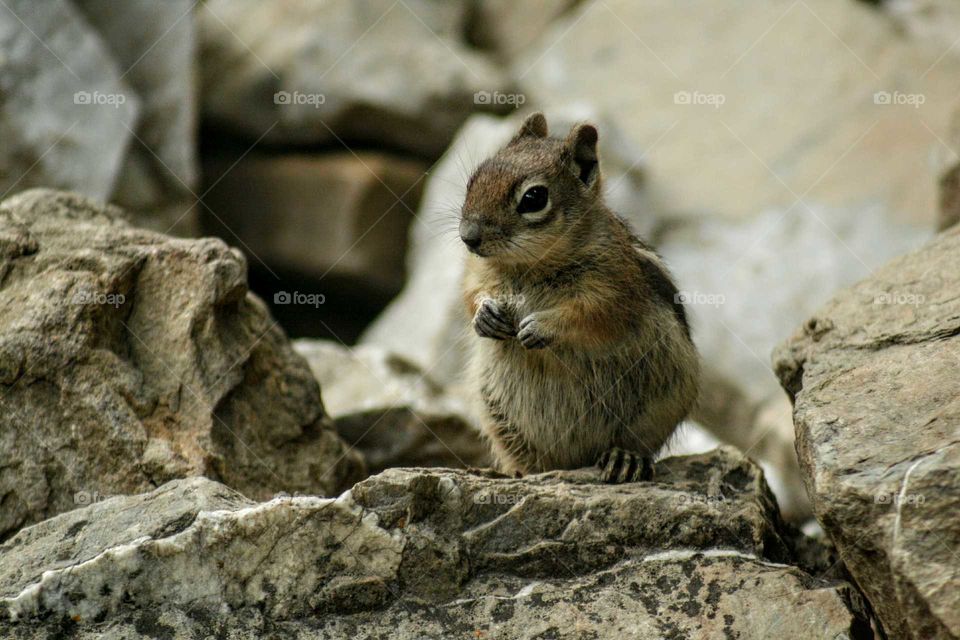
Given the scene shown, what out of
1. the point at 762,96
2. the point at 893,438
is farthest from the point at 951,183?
the point at 762,96

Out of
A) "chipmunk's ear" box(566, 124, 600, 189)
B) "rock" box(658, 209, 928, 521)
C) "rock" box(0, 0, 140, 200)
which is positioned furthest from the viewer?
"rock" box(658, 209, 928, 521)

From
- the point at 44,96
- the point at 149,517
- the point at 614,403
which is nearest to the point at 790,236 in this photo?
the point at 614,403

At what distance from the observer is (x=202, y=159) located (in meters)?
11.6

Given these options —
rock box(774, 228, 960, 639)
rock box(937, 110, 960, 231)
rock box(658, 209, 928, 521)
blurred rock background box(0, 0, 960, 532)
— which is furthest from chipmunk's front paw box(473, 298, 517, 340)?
rock box(658, 209, 928, 521)

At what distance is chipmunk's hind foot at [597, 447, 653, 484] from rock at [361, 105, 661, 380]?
403 centimetres

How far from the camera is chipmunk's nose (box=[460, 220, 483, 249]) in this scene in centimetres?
547

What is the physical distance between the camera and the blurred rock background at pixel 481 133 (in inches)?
384

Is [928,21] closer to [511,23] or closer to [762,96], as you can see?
[762,96]

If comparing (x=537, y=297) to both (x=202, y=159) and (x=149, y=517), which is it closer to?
(x=149, y=517)

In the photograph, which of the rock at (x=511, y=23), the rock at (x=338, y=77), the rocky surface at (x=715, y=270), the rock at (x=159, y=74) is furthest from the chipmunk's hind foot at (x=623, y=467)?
the rock at (x=511, y=23)

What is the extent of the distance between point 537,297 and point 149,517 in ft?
7.62

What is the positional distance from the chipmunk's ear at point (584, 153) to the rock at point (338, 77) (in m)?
5.27

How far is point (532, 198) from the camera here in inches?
223

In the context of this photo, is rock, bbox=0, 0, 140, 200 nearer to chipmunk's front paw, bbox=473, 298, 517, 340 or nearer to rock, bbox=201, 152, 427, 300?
rock, bbox=201, 152, 427, 300
